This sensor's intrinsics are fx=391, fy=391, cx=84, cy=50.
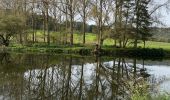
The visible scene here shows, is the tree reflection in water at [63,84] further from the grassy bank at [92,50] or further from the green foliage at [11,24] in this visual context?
the green foliage at [11,24]

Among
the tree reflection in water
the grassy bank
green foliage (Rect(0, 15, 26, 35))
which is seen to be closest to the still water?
the tree reflection in water

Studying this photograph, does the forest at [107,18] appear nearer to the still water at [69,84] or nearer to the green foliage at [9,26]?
the green foliage at [9,26]

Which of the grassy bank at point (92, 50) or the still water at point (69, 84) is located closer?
the still water at point (69, 84)

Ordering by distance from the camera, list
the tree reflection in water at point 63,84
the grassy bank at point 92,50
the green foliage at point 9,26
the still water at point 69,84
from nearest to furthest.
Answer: the still water at point 69,84 < the tree reflection in water at point 63,84 < the grassy bank at point 92,50 < the green foliage at point 9,26

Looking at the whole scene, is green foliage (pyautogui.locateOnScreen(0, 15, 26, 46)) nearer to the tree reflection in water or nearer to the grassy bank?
the grassy bank

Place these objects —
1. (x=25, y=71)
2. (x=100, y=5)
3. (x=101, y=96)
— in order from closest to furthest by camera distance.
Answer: (x=101, y=96), (x=25, y=71), (x=100, y=5)

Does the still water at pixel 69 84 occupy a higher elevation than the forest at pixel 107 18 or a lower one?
lower

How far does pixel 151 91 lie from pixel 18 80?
462 inches

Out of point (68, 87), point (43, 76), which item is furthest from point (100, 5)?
point (68, 87)

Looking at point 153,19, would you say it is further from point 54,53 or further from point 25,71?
point 25,71

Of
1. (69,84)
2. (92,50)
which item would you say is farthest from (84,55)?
(69,84)

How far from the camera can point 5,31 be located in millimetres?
57219

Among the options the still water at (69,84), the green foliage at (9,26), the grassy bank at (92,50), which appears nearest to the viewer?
the still water at (69,84)

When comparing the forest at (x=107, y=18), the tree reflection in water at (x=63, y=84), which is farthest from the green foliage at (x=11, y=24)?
the tree reflection in water at (x=63, y=84)
